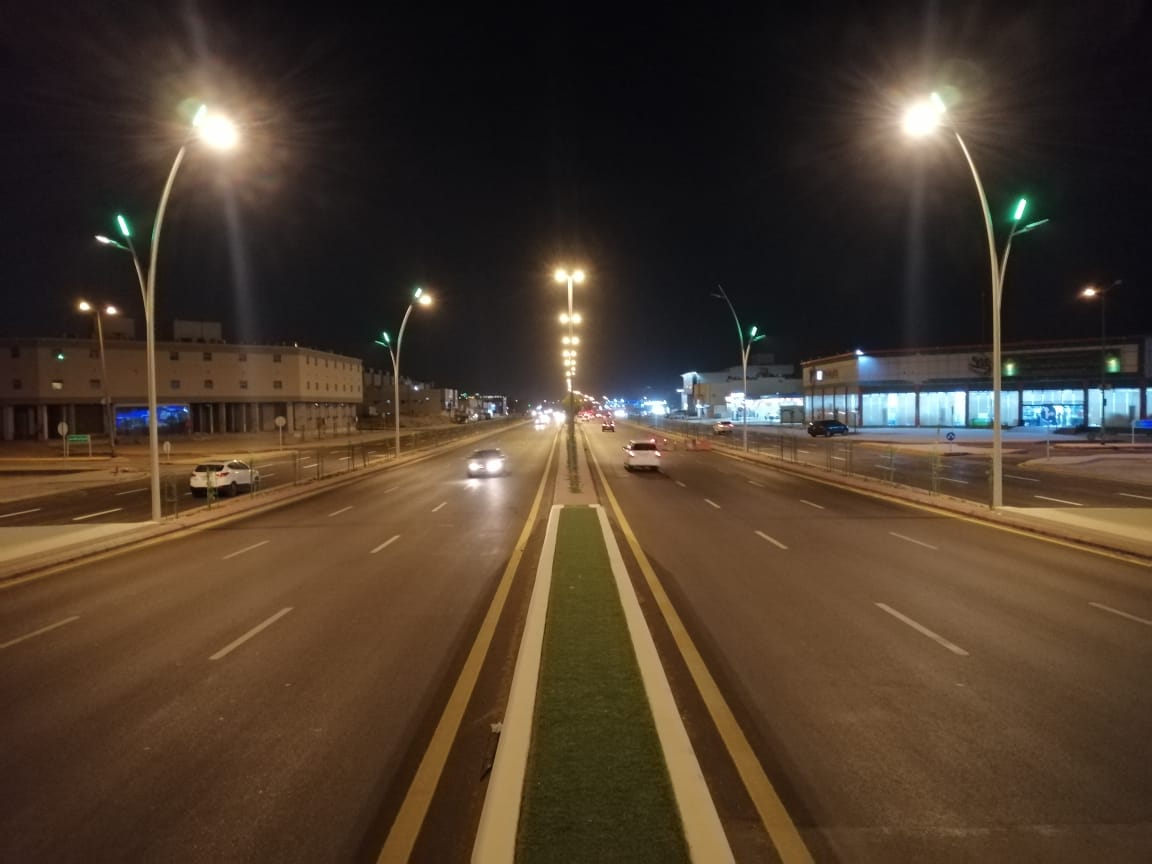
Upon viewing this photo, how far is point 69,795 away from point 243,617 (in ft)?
17.3

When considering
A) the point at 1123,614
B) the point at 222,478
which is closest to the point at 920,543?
the point at 1123,614

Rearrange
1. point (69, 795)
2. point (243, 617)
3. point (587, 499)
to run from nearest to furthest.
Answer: point (69, 795) < point (243, 617) < point (587, 499)

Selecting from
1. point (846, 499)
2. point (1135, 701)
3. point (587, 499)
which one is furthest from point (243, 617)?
point (846, 499)

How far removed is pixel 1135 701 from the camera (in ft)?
23.6

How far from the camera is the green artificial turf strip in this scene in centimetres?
455

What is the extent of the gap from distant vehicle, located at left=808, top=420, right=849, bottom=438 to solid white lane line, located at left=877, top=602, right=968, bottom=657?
56.4 m

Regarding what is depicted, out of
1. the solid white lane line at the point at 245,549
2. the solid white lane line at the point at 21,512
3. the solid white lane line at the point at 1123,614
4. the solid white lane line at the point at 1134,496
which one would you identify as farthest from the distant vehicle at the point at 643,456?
the solid white lane line at the point at 1123,614

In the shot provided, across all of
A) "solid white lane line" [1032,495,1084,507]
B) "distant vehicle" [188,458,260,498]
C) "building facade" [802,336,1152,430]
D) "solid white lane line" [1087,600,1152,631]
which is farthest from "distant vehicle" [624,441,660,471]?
"building facade" [802,336,1152,430]

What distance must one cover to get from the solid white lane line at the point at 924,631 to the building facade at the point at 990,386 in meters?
63.1

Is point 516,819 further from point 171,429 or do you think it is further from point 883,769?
point 171,429

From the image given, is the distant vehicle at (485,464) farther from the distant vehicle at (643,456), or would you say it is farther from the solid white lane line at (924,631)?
the solid white lane line at (924,631)

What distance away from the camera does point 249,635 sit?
9.88m

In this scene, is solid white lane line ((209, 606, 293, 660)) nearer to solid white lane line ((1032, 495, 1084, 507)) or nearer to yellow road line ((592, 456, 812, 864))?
yellow road line ((592, 456, 812, 864))

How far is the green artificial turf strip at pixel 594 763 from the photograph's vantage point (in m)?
4.55
